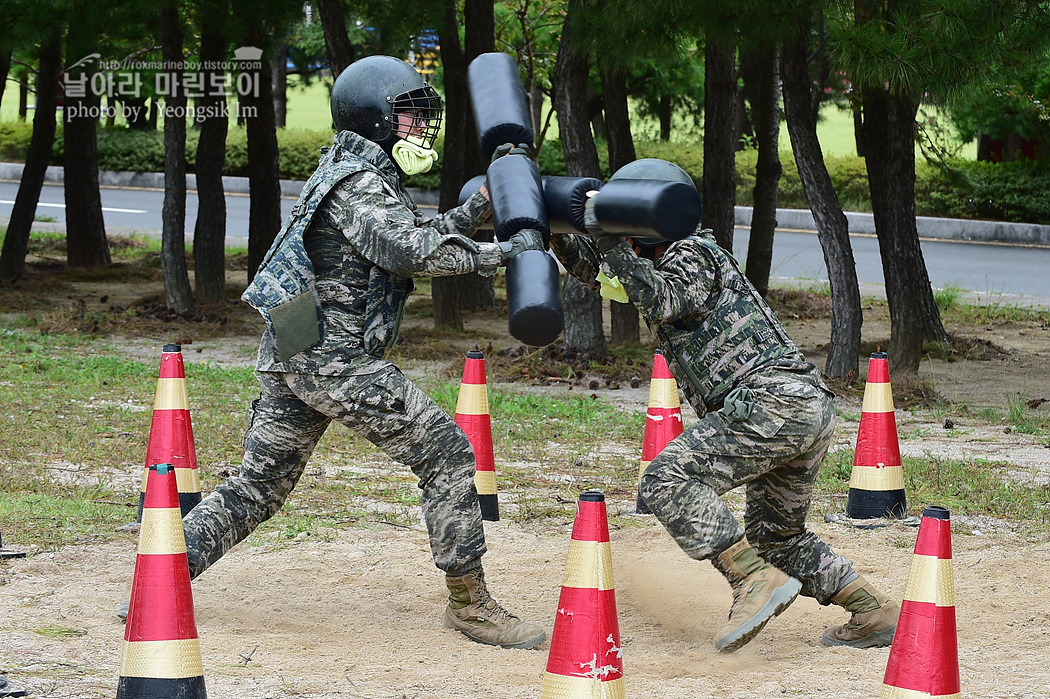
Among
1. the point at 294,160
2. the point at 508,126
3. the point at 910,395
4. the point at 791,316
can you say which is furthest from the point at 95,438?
the point at 294,160

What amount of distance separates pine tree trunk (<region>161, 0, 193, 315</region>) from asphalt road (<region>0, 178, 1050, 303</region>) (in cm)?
794

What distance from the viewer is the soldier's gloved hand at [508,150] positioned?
13.8 feet

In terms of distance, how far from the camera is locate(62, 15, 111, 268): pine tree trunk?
14.8 metres

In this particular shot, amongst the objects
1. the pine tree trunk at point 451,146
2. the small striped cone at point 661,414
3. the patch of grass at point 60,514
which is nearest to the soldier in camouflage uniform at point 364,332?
the patch of grass at point 60,514

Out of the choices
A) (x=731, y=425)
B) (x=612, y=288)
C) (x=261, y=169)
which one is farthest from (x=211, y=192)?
(x=731, y=425)

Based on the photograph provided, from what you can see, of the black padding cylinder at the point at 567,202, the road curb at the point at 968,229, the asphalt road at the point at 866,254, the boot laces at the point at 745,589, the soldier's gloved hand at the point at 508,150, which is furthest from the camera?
the road curb at the point at 968,229

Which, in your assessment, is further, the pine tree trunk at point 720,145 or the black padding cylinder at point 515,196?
the pine tree trunk at point 720,145

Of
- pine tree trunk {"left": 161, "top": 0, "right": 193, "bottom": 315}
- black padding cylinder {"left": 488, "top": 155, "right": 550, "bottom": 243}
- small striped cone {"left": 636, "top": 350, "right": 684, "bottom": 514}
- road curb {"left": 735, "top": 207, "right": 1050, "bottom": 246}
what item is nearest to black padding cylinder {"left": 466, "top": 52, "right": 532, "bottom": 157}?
black padding cylinder {"left": 488, "top": 155, "right": 550, "bottom": 243}

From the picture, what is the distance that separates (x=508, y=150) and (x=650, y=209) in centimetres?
69

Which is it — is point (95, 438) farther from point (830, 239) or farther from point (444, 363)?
point (830, 239)

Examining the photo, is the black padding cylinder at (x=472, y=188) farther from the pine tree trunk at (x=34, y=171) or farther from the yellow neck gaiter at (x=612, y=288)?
the pine tree trunk at (x=34, y=171)

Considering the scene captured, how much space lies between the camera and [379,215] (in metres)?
4.15

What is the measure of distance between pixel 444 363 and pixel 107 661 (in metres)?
6.53

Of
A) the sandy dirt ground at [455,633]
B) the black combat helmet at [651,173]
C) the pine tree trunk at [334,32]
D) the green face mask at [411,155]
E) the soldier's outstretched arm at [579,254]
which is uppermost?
the pine tree trunk at [334,32]
